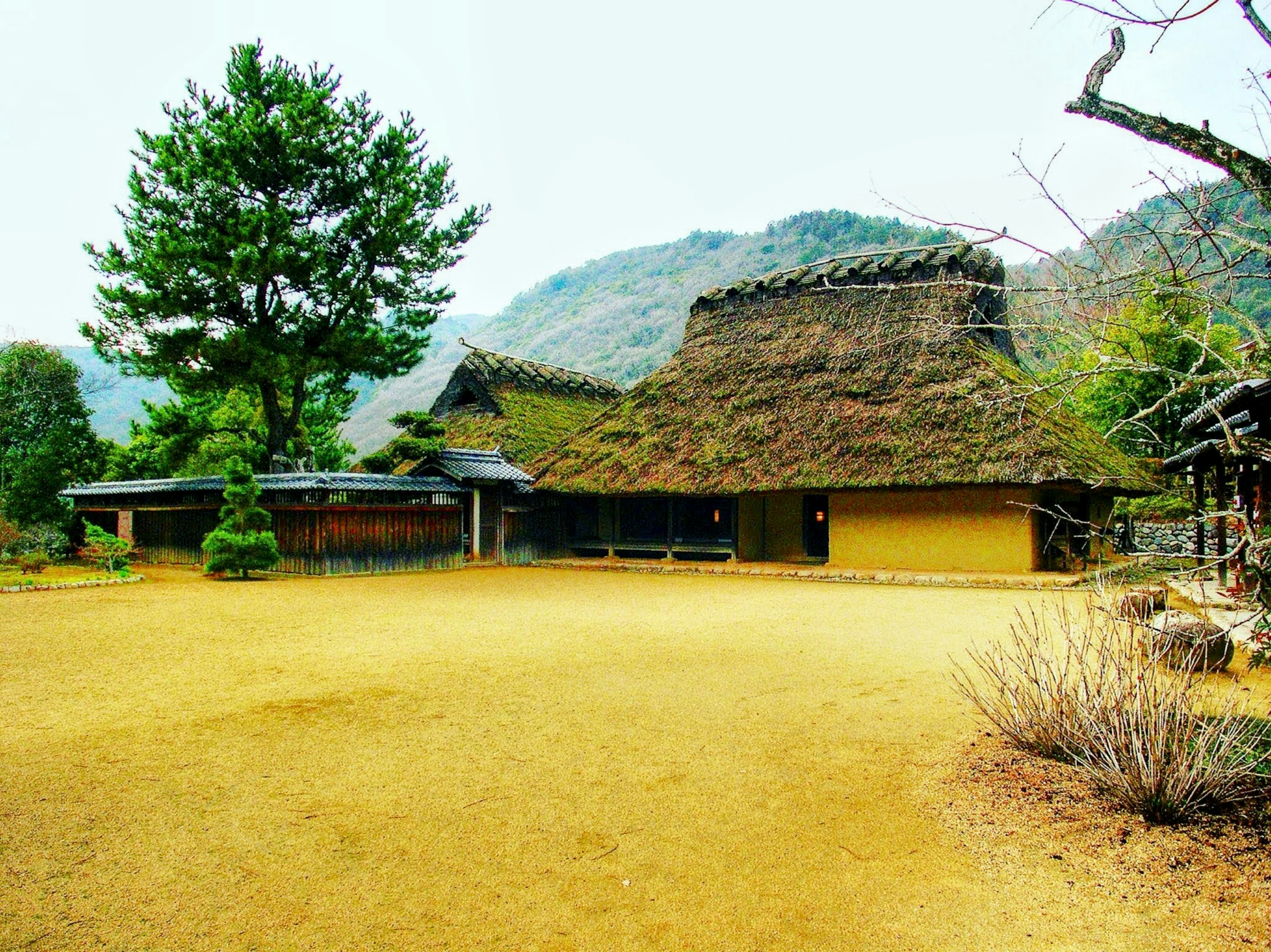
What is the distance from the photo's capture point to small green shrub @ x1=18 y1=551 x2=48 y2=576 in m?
13.0

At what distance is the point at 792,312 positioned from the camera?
1623 centimetres

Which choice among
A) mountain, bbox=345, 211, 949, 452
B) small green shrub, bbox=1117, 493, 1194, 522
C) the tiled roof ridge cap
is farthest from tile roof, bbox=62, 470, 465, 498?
mountain, bbox=345, 211, 949, 452

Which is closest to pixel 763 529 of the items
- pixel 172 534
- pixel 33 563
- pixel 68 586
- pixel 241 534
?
pixel 241 534

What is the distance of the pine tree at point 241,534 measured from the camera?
1259cm

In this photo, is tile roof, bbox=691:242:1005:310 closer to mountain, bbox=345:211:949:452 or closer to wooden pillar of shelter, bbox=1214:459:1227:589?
wooden pillar of shelter, bbox=1214:459:1227:589

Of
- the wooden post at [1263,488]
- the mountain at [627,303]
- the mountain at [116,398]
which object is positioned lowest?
the wooden post at [1263,488]

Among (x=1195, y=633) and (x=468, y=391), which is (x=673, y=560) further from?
(x=1195, y=633)

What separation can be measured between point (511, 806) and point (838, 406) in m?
11.8

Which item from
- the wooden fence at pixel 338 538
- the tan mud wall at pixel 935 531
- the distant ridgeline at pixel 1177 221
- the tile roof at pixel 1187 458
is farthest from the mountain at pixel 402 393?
the distant ridgeline at pixel 1177 221

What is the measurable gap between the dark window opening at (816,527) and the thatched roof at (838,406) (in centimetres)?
250

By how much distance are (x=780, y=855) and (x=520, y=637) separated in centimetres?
478

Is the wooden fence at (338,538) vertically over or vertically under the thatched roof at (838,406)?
under

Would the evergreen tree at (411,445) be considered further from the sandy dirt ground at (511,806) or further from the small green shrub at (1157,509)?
the small green shrub at (1157,509)

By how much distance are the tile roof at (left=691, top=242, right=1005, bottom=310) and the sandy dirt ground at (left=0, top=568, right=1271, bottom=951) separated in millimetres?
9755
